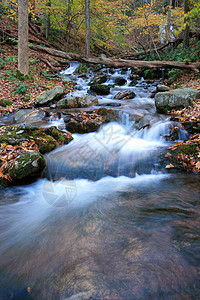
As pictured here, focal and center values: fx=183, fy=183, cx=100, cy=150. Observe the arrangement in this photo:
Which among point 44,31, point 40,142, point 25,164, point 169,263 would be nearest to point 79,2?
point 44,31

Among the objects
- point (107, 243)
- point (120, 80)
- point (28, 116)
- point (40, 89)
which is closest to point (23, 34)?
point (40, 89)

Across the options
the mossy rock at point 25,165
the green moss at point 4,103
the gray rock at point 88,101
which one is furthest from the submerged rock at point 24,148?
the green moss at point 4,103

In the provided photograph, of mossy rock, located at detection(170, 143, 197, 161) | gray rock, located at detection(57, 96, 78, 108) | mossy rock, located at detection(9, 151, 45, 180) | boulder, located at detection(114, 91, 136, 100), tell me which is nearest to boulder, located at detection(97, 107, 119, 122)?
gray rock, located at detection(57, 96, 78, 108)

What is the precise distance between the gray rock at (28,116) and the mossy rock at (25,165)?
3523 millimetres

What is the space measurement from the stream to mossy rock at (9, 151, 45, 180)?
0.28 metres

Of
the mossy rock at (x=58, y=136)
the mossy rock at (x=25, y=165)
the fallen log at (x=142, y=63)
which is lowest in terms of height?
the mossy rock at (x=25, y=165)

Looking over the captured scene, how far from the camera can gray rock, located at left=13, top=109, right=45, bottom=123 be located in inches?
284

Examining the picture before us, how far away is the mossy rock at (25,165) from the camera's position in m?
3.82

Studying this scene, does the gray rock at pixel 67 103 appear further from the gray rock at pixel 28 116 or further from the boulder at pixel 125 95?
the boulder at pixel 125 95

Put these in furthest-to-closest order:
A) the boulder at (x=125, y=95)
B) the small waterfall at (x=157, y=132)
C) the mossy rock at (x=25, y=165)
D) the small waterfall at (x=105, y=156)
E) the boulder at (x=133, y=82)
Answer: the boulder at (x=133, y=82) → the boulder at (x=125, y=95) → the small waterfall at (x=157, y=132) → the small waterfall at (x=105, y=156) → the mossy rock at (x=25, y=165)

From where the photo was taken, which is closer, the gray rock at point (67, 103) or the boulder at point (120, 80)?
the gray rock at point (67, 103)

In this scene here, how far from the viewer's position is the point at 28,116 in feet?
24.3

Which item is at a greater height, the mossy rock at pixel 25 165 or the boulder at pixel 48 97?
the boulder at pixel 48 97

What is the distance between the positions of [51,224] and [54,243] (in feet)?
1.69
